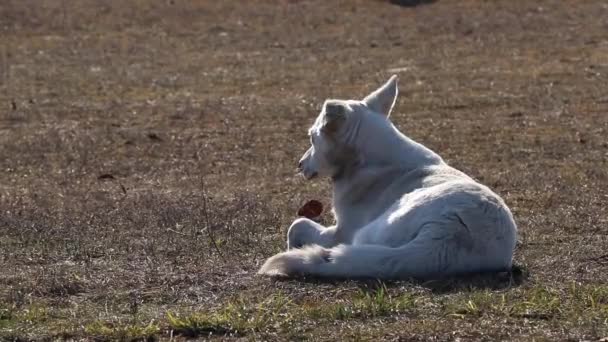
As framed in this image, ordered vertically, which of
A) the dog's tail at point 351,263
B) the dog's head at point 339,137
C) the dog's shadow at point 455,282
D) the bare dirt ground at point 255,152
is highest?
the dog's head at point 339,137

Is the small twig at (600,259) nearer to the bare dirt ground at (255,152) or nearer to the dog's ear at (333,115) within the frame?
the bare dirt ground at (255,152)

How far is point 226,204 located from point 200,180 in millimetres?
1616

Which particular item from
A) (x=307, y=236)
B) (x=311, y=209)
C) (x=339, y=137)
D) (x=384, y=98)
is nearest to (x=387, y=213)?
(x=307, y=236)

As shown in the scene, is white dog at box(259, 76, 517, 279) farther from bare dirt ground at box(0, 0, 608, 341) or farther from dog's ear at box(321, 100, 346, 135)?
bare dirt ground at box(0, 0, 608, 341)

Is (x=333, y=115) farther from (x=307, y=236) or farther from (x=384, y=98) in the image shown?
(x=307, y=236)

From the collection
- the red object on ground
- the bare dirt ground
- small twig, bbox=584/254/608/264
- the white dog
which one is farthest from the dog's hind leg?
A: small twig, bbox=584/254/608/264

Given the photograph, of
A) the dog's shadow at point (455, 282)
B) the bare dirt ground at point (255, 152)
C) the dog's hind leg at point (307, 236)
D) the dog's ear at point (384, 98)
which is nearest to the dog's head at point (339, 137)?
the dog's ear at point (384, 98)

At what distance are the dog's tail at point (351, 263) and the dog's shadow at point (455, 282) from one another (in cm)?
4

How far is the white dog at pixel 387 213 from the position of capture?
7203 mm

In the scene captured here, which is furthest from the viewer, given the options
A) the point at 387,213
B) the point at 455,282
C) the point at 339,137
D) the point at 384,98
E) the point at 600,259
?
the point at 384,98

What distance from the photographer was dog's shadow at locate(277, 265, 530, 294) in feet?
22.9

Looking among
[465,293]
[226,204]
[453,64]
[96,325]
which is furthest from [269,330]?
[453,64]

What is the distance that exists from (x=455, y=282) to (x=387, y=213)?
921 millimetres

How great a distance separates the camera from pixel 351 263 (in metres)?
7.21
